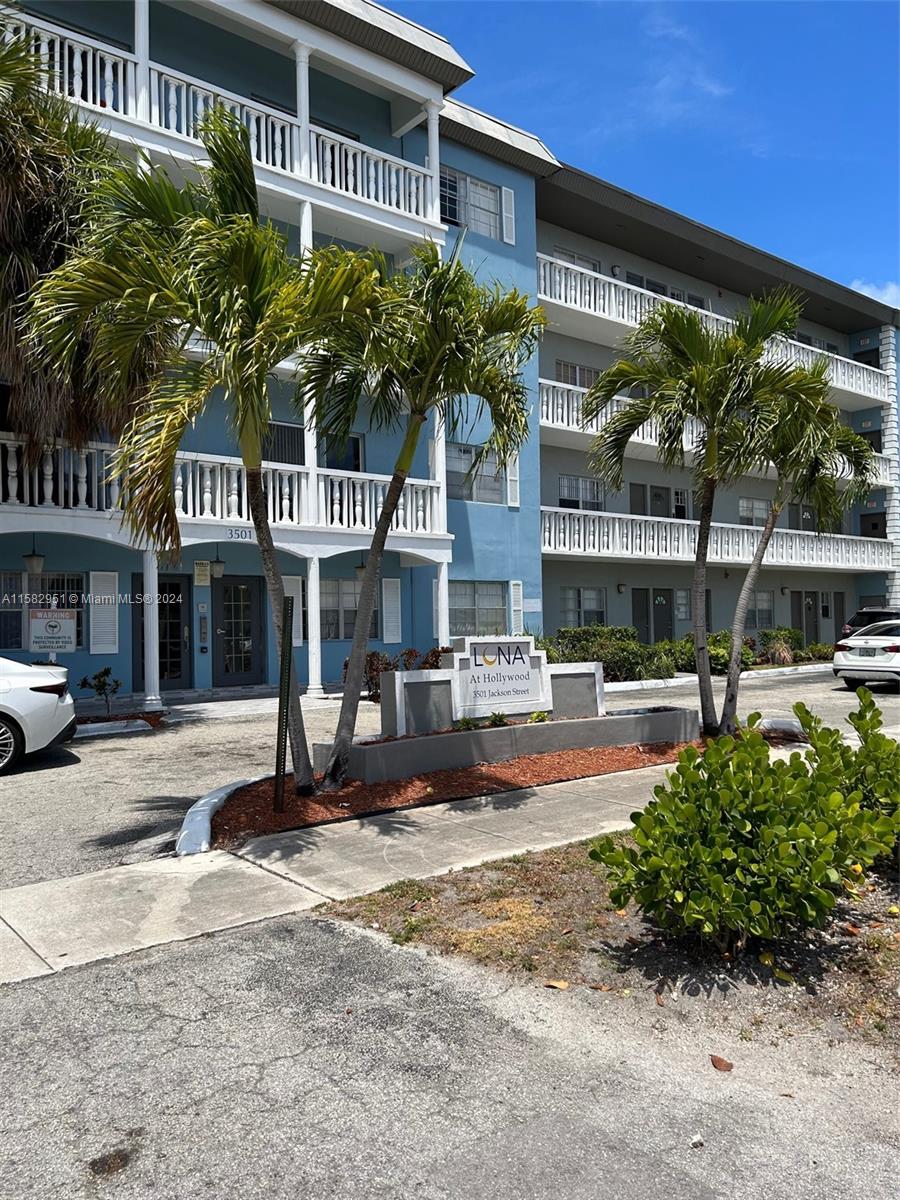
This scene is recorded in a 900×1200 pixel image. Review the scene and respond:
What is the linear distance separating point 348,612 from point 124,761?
29.9 ft

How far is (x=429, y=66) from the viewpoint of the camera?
1791 centimetres

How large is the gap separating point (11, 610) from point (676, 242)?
64.3 feet

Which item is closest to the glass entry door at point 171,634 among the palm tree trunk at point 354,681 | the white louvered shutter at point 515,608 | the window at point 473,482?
the window at point 473,482

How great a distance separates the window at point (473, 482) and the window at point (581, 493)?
3.09m

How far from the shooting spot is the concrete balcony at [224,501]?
1355 centimetres

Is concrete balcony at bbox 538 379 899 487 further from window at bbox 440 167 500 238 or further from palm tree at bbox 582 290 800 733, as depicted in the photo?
palm tree at bbox 582 290 800 733

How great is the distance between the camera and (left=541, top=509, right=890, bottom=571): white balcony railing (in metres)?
21.8

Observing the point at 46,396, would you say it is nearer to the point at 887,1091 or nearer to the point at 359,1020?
the point at 359,1020

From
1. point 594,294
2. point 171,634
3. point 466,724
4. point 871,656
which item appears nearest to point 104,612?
point 171,634

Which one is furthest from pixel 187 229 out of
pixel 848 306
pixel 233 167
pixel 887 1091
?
pixel 848 306

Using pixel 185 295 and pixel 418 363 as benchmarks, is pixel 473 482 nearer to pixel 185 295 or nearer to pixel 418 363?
pixel 418 363

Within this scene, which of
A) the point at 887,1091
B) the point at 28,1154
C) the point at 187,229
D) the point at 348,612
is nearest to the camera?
the point at 28,1154

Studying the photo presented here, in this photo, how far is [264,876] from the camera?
5965mm

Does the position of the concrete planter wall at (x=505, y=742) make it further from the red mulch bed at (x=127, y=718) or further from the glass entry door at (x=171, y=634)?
the glass entry door at (x=171, y=634)
